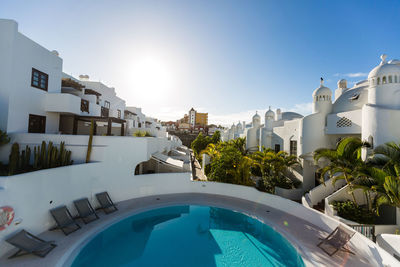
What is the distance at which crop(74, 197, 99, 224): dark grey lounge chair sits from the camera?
36.7 ft

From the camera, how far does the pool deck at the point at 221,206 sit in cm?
809

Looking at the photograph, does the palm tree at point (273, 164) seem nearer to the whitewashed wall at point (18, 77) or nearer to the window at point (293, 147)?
the window at point (293, 147)

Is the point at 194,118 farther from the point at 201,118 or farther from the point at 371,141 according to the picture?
the point at 371,141

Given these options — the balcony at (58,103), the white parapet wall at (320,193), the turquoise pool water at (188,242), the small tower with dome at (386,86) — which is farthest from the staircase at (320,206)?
the balcony at (58,103)

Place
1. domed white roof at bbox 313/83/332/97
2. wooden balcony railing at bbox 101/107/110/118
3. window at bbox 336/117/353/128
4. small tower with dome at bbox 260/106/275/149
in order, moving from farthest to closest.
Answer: wooden balcony railing at bbox 101/107/110/118 < small tower with dome at bbox 260/106/275/149 < domed white roof at bbox 313/83/332/97 < window at bbox 336/117/353/128

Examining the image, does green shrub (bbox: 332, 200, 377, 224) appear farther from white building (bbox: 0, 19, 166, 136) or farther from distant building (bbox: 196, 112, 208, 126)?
distant building (bbox: 196, 112, 208, 126)

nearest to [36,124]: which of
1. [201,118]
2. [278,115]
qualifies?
[278,115]

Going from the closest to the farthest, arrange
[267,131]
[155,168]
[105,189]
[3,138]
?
[3,138]
[105,189]
[155,168]
[267,131]

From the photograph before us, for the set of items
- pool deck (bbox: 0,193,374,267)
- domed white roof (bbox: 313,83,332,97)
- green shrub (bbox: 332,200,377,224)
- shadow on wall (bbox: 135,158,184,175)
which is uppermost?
domed white roof (bbox: 313,83,332,97)

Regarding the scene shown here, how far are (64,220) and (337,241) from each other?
15584mm

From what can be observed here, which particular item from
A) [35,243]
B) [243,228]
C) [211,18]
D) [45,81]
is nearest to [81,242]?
[35,243]

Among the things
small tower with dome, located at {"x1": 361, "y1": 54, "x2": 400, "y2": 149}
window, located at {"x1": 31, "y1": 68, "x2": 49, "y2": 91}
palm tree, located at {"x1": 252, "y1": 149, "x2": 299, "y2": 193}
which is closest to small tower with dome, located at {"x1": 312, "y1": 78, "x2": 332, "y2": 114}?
small tower with dome, located at {"x1": 361, "y1": 54, "x2": 400, "y2": 149}

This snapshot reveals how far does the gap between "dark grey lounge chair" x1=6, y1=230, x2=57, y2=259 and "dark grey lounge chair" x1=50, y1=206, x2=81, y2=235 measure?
53.1 inches

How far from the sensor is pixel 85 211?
1147 centimetres
